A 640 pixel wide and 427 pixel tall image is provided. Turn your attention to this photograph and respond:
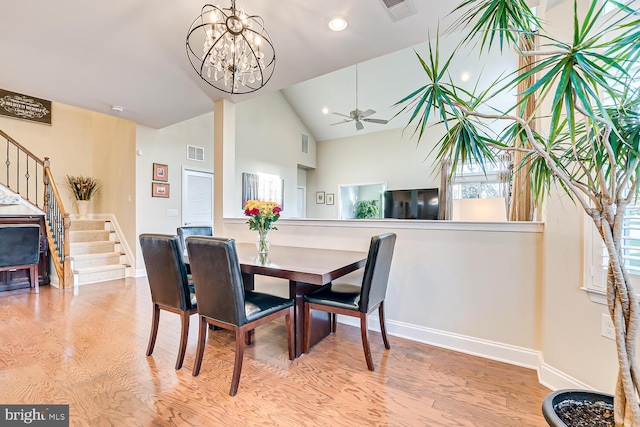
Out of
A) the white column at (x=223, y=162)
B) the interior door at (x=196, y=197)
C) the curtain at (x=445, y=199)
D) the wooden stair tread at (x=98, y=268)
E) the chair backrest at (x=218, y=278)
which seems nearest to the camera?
the chair backrest at (x=218, y=278)

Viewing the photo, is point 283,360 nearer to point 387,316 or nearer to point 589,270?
point 387,316

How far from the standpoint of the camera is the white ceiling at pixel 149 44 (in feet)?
7.43

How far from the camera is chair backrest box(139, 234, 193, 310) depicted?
2.01 m

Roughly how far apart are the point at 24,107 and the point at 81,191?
5.82ft

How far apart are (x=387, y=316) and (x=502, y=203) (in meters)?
1.48

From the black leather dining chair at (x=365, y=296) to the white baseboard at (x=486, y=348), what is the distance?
0.33m

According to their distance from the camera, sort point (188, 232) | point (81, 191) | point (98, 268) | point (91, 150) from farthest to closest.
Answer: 1. point (91, 150)
2. point (81, 191)
3. point (98, 268)
4. point (188, 232)

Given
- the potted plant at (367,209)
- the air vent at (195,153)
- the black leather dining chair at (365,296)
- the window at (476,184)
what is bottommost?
the black leather dining chair at (365,296)

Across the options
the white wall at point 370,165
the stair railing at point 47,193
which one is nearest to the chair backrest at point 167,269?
the stair railing at point 47,193

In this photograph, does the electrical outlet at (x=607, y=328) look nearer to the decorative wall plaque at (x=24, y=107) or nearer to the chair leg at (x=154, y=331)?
the chair leg at (x=154, y=331)

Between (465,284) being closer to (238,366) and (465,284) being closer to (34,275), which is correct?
(238,366)

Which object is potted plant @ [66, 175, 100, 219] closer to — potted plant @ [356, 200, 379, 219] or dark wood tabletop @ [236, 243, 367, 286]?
dark wood tabletop @ [236, 243, 367, 286]

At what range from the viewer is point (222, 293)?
1.82 meters

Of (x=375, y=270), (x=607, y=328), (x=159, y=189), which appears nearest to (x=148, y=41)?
(x=375, y=270)
